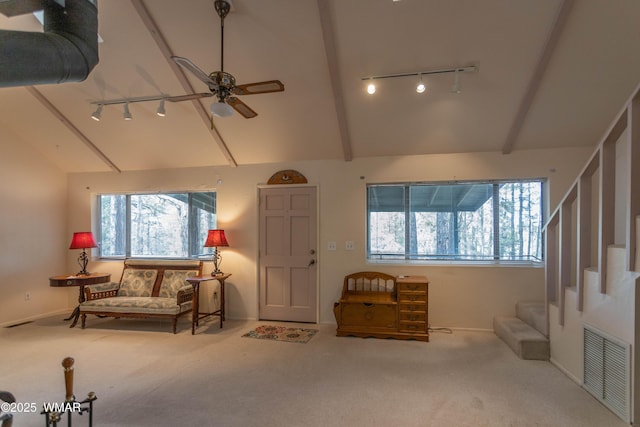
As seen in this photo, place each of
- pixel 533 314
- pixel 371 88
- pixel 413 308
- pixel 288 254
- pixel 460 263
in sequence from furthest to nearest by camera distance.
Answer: pixel 288 254
pixel 460 263
pixel 413 308
pixel 533 314
pixel 371 88

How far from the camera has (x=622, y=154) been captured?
157 inches

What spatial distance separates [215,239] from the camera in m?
4.84


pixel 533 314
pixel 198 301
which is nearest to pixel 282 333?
pixel 198 301

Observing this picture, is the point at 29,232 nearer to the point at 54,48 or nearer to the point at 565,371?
the point at 54,48

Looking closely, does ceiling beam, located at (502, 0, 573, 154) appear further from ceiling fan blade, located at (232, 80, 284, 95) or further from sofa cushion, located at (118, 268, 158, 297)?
sofa cushion, located at (118, 268, 158, 297)

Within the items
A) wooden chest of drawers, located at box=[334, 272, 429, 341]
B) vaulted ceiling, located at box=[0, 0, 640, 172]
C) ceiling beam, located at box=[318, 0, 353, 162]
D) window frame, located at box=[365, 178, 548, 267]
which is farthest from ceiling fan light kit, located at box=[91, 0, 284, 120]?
wooden chest of drawers, located at box=[334, 272, 429, 341]

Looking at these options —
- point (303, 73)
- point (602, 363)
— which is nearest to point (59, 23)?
point (303, 73)

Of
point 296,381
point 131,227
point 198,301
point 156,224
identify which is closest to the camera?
point 296,381

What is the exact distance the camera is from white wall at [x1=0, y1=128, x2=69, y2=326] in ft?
16.2

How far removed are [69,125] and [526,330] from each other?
22.0 feet

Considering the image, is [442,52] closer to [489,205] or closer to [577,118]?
[577,118]

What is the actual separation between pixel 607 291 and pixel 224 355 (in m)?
3.66

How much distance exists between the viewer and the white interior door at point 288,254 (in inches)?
195

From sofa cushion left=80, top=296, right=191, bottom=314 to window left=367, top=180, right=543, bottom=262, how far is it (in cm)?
285
